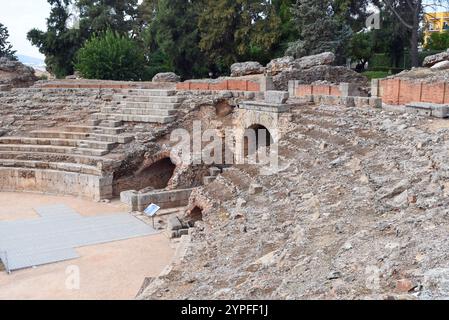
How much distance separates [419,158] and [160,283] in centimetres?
458

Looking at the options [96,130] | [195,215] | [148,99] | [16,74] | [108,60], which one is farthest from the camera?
[108,60]

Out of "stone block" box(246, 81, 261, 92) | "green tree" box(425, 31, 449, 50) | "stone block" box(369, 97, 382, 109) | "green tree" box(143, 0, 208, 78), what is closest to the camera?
"stone block" box(369, 97, 382, 109)

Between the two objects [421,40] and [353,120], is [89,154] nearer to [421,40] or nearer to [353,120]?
[353,120]

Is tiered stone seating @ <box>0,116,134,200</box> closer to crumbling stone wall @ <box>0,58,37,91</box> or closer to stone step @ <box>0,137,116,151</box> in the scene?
stone step @ <box>0,137,116,151</box>

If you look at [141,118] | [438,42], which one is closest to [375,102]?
[141,118]

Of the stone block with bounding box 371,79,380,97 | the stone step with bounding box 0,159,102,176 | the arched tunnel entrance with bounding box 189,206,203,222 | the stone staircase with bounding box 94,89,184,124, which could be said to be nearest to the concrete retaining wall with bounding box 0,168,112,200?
the stone step with bounding box 0,159,102,176

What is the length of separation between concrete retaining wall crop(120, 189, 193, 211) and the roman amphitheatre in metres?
0.03

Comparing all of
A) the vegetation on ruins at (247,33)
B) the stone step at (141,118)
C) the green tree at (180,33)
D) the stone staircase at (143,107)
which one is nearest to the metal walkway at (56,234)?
the stone step at (141,118)

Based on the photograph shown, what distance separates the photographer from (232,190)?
10992 millimetres

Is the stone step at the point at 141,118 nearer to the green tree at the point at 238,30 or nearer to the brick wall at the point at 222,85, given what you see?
the brick wall at the point at 222,85

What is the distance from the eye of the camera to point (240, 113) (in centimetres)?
1580

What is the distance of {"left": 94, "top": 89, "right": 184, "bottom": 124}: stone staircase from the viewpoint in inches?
655

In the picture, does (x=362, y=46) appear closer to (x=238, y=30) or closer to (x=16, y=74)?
(x=238, y=30)

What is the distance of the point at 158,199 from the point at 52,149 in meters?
5.08
